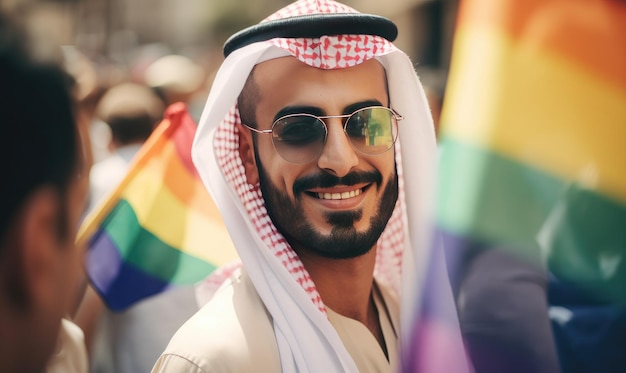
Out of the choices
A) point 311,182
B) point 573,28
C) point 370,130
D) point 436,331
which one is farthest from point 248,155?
point 573,28

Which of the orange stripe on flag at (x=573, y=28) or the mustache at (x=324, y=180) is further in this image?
the mustache at (x=324, y=180)

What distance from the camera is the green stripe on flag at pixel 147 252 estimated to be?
122 inches

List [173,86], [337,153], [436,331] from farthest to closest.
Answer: [173,86]
[337,153]
[436,331]

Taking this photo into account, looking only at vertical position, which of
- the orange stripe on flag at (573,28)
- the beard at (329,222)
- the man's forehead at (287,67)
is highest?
the orange stripe on flag at (573,28)

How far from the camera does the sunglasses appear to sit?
2.17m

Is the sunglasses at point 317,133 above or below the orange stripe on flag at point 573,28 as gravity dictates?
below

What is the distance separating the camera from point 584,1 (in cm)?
174

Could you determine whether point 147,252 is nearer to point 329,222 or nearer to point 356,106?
point 329,222

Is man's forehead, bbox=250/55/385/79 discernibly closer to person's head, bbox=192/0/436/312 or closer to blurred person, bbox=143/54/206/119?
person's head, bbox=192/0/436/312

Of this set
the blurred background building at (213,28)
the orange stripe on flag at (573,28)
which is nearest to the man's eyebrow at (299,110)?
the orange stripe on flag at (573,28)

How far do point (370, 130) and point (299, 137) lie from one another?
0.22 metres

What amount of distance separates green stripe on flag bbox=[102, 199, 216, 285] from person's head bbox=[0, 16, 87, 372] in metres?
1.81

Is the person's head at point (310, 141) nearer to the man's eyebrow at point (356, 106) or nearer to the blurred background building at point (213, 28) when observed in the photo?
the man's eyebrow at point (356, 106)

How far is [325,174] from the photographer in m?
2.17
